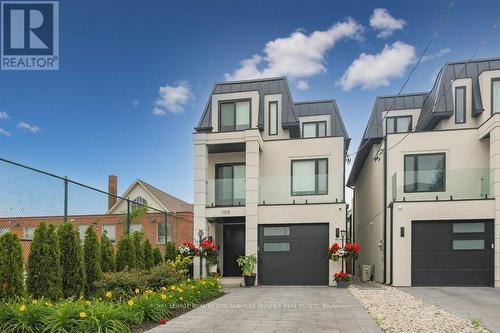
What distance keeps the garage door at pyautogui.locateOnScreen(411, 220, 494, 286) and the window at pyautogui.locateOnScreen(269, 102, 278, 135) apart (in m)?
7.05

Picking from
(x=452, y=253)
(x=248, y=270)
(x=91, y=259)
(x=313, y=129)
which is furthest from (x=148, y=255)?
(x=313, y=129)

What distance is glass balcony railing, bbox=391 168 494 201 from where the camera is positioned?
515 inches

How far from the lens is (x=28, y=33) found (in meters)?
9.24

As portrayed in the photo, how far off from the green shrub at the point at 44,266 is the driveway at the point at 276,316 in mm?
2589

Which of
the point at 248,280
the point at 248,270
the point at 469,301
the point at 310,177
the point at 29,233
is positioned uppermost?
the point at 310,177

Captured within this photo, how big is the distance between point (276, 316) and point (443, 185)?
910 cm

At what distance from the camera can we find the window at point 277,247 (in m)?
14.2

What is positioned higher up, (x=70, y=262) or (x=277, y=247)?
(x=70, y=262)

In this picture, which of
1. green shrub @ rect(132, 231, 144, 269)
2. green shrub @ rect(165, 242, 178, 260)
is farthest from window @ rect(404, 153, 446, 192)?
green shrub @ rect(132, 231, 144, 269)

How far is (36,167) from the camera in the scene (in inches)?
311

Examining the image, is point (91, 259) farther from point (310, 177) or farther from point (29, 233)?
point (310, 177)

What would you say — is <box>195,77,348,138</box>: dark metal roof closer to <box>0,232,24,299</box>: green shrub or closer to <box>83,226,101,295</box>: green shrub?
<box>83,226,101,295</box>: green shrub

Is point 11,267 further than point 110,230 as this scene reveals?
No

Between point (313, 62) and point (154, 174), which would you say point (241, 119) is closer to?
point (313, 62)
